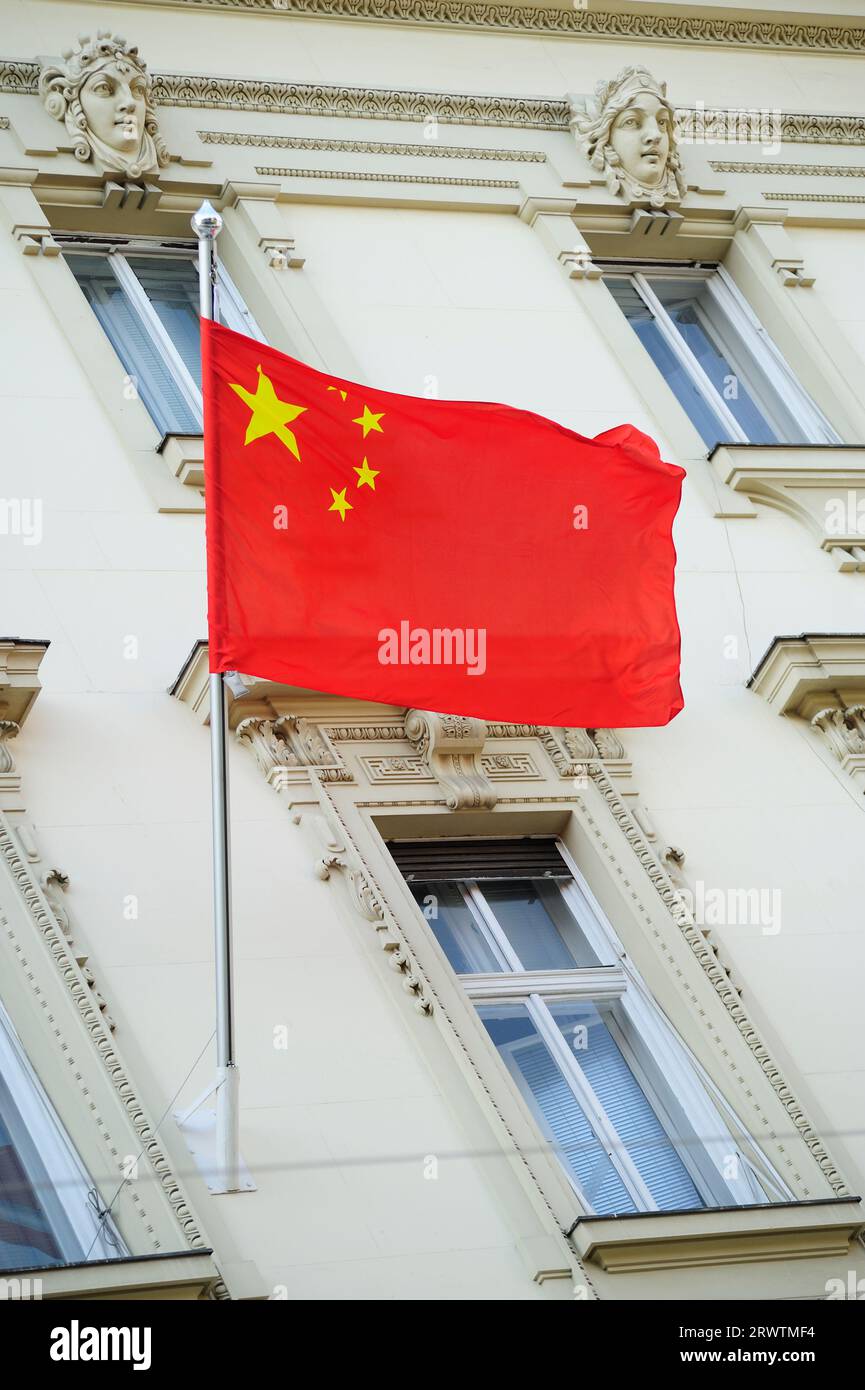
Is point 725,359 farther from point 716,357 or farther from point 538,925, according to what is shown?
point 538,925

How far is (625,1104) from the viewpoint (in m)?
9.55

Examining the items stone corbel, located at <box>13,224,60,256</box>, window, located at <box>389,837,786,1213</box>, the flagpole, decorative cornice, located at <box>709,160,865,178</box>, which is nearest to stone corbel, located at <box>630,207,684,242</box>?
decorative cornice, located at <box>709,160,865,178</box>

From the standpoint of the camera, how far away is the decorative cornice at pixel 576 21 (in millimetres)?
13852

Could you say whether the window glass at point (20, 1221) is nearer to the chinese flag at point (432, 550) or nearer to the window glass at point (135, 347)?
the chinese flag at point (432, 550)

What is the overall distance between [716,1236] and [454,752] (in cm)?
273

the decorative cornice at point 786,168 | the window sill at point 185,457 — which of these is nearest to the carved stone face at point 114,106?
the window sill at point 185,457

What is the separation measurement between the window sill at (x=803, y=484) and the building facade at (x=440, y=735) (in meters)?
0.03

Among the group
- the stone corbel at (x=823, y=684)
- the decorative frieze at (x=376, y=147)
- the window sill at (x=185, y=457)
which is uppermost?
the decorative frieze at (x=376, y=147)

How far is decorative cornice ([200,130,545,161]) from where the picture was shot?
13219 mm

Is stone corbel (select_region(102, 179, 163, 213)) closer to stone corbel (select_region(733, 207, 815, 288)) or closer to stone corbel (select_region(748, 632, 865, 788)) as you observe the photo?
stone corbel (select_region(733, 207, 815, 288))

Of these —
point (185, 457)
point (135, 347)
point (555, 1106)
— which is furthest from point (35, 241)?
point (555, 1106)

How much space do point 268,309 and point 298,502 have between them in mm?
3135

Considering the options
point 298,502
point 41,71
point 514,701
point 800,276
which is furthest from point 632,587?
point 41,71
